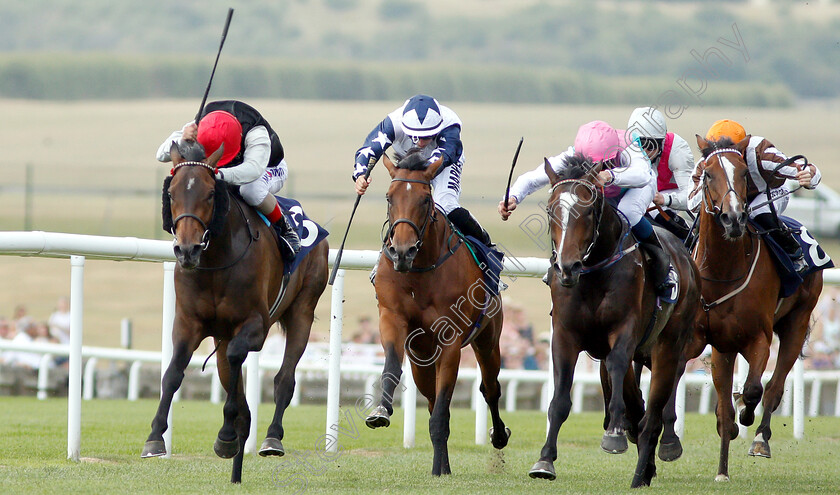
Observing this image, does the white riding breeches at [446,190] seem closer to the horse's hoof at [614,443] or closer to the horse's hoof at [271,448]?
the horse's hoof at [271,448]

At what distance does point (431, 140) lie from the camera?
7859 mm

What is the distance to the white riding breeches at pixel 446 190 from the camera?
782 centimetres

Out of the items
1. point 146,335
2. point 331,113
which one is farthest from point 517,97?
point 146,335

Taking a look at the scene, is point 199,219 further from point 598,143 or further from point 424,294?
point 598,143

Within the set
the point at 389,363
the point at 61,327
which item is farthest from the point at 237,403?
the point at 61,327

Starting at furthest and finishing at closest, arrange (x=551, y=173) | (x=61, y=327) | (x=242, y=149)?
(x=61, y=327) < (x=242, y=149) < (x=551, y=173)

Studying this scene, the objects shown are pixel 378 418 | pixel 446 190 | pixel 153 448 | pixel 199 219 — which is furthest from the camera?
pixel 446 190

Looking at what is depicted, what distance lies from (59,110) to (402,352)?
58337 mm

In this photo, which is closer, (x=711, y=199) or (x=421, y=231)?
(x=421, y=231)

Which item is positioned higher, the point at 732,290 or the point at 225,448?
the point at 732,290

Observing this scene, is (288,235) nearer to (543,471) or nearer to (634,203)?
(634,203)

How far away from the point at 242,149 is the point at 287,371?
1.43 m

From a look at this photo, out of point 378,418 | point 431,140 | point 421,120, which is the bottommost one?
point 378,418

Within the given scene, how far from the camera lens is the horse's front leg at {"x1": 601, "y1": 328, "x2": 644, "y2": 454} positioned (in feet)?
21.5
